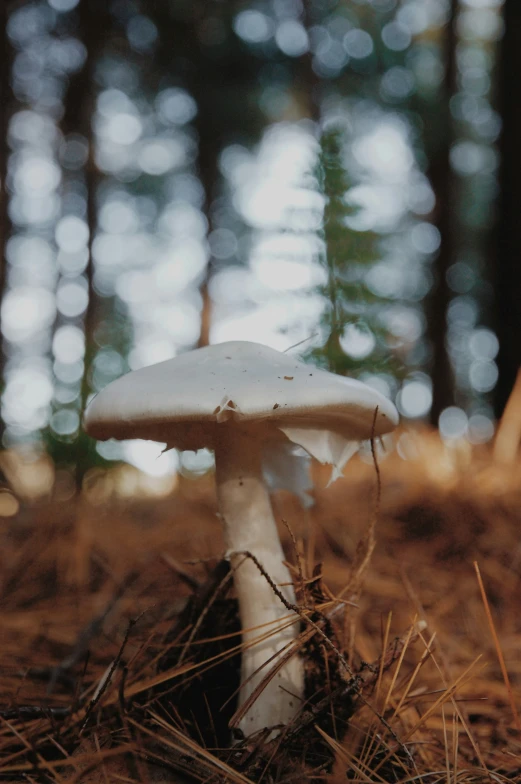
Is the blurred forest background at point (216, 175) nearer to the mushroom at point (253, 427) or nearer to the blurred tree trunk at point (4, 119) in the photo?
the blurred tree trunk at point (4, 119)

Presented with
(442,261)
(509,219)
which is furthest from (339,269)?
(442,261)

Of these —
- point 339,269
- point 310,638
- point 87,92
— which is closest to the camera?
point 310,638

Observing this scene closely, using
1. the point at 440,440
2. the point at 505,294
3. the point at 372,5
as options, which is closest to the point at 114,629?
the point at 440,440

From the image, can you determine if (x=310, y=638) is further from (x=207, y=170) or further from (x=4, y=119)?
(x=4, y=119)

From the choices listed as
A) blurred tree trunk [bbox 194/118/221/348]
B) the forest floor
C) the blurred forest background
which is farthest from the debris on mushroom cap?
blurred tree trunk [bbox 194/118/221/348]

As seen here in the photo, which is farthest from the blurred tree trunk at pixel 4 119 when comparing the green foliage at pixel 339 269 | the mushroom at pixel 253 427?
the mushroom at pixel 253 427

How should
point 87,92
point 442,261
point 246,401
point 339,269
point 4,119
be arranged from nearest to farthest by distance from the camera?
point 246,401 → point 339,269 → point 442,261 → point 4,119 → point 87,92
